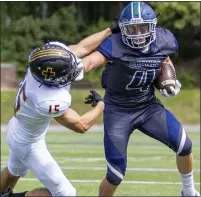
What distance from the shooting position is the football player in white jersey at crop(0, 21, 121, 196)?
205 inches

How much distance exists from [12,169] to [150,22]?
1.60 m

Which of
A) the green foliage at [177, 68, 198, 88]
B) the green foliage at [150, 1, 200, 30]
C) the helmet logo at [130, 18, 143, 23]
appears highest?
the helmet logo at [130, 18, 143, 23]

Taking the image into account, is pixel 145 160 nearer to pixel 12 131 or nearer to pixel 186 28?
pixel 12 131

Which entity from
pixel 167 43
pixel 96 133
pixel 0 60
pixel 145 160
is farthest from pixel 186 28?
pixel 167 43

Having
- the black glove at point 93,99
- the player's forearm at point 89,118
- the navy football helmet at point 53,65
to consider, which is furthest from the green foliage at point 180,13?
the navy football helmet at point 53,65

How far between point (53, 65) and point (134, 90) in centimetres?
130

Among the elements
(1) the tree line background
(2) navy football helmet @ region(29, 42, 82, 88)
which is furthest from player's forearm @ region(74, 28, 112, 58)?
(1) the tree line background

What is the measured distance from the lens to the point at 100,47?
6.14 metres

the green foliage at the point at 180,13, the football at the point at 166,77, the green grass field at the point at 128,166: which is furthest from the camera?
the green foliage at the point at 180,13

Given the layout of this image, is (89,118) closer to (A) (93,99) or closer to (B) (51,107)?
(A) (93,99)

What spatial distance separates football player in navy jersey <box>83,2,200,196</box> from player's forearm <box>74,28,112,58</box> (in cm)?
5

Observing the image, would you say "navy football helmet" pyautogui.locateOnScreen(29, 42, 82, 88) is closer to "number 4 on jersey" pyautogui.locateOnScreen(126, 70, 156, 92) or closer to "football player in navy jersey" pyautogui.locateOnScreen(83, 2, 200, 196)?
"football player in navy jersey" pyautogui.locateOnScreen(83, 2, 200, 196)

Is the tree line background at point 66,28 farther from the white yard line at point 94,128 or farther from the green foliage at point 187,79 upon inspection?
the white yard line at point 94,128

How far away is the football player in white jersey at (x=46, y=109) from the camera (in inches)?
205
